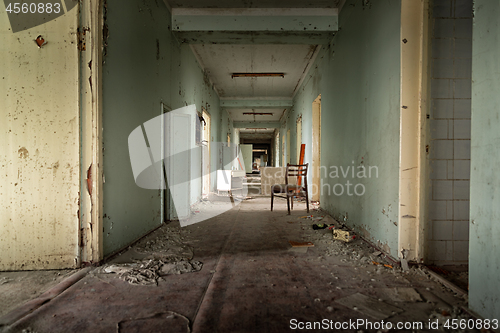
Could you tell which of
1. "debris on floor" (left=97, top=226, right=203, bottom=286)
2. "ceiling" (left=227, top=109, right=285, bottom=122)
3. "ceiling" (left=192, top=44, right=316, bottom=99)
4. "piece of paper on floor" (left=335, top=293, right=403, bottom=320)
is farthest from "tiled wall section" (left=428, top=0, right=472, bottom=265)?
"ceiling" (left=227, top=109, right=285, bottom=122)

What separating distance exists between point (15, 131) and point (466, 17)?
3826mm

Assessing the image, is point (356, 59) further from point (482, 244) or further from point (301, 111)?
point (301, 111)

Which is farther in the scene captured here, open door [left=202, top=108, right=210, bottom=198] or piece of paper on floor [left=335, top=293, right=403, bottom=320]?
open door [left=202, top=108, right=210, bottom=198]

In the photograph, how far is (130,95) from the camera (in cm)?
284

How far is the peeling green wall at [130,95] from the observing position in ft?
8.06

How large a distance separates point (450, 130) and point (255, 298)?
6.90 feet

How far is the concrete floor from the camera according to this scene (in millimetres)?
1461

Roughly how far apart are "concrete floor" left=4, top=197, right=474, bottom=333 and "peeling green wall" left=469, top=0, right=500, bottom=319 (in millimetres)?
245

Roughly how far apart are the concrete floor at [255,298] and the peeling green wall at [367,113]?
584 mm

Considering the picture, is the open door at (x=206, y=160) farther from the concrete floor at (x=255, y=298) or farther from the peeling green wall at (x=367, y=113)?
the concrete floor at (x=255, y=298)

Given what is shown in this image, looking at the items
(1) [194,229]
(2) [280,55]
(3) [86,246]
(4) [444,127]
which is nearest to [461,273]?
(4) [444,127]

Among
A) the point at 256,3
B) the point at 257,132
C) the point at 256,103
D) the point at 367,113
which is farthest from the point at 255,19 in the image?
the point at 257,132

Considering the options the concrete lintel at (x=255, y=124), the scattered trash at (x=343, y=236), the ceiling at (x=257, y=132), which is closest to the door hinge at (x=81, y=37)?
the scattered trash at (x=343, y=236)

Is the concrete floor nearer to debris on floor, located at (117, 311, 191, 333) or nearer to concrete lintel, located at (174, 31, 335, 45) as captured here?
debris on floor, located at (117, 311, 191, 333)
